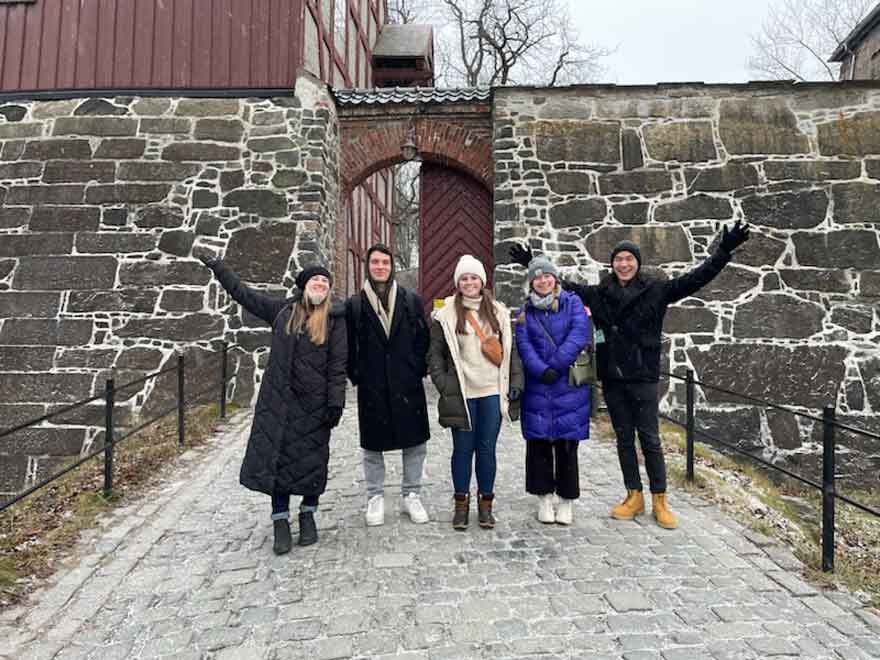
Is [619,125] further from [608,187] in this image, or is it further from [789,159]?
[789,159]

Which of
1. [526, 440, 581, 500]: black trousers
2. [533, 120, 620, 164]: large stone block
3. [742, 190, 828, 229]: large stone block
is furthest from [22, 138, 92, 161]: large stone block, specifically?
[742, 190, 828, 229]: large stone block

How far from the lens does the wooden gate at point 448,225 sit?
8.48 meters

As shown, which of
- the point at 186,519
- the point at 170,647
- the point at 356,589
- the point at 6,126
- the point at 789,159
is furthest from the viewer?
the point at 6,126

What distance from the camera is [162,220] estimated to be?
7.53 meters

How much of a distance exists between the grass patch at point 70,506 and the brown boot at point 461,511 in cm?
222

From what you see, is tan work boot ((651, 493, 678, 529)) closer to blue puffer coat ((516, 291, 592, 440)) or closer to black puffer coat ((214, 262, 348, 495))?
blue puffer coat ((516, 291, 592, 440))

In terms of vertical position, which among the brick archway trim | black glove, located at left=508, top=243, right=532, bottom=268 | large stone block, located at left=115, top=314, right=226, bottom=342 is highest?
the brick archway trim

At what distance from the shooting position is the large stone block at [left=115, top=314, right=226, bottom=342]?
739 centimetres

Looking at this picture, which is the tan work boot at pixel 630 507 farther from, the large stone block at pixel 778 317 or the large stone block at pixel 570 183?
the large stone block at pixel 570 183

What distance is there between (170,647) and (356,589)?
0.83 metres

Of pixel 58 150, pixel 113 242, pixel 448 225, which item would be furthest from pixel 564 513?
pixel 58 150

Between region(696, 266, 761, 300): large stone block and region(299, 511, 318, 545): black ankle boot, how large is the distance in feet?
18.4

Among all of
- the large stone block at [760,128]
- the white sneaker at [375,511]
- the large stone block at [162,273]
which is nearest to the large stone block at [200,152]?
the large stone block at [162,273]

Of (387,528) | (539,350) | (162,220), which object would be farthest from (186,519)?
(162,220)
